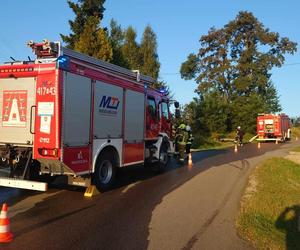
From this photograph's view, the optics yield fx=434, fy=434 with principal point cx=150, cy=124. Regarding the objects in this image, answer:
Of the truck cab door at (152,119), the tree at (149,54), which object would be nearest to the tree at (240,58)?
the tree at (149,54)

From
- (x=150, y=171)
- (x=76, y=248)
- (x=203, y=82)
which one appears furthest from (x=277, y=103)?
(x=76, y=248)

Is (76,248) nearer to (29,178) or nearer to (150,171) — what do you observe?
(29,178)

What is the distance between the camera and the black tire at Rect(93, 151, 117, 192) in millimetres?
10828

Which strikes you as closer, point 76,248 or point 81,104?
point 76,248

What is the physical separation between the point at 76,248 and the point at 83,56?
5523 mm

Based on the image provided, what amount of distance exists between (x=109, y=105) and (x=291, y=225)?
5.21 meters

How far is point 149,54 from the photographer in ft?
191

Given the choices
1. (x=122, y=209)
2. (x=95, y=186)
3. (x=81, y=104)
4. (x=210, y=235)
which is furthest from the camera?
(x=95, y=186)

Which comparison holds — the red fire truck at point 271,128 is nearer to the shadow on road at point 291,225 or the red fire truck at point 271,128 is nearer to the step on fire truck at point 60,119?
the step on fire truck at point 60,119

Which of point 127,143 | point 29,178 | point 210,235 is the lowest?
Result: point 210,235

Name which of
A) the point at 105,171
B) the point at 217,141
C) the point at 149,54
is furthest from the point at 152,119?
the point at 149,54

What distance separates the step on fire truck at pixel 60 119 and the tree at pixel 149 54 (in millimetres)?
41844

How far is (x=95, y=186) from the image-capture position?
10758 millimetres

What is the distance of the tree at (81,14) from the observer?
104 feet
